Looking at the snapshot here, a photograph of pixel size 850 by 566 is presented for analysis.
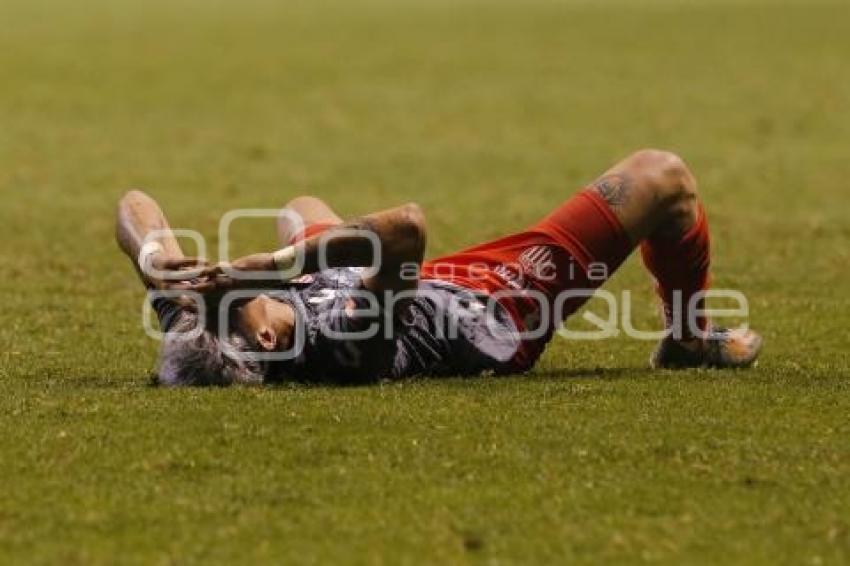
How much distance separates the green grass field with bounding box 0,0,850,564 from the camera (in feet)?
19.3

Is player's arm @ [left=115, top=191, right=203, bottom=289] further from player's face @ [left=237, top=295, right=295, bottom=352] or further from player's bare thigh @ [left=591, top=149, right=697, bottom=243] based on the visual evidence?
player's bare thigh @ [left=591, top=149, right=697, bottom=243]

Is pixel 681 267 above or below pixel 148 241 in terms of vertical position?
below

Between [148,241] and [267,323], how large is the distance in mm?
576

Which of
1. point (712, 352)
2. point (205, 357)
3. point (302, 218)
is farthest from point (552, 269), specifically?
point (302, 218)

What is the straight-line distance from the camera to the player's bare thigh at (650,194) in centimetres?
771

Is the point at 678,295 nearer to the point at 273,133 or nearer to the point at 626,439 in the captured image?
the point at 626,439

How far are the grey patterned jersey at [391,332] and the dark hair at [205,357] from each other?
17 centimetres

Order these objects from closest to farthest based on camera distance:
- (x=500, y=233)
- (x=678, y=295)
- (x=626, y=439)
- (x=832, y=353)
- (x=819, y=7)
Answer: (x=626, y=439), (x=678, y=295), (x=832, y=353), (x=500, y=233), (x=819, y=7)

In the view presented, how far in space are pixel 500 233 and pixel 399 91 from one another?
33.9ft

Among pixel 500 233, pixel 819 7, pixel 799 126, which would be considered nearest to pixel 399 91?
pixel 799 126

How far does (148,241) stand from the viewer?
774 centimetres

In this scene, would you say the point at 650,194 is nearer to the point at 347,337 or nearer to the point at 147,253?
the point at 347,337

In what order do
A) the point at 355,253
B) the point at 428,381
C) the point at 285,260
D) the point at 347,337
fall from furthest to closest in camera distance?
the point at 428,381 < the point at 347,337 < the point at 355,253 < the point at 285,260

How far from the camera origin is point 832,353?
28.7ft
